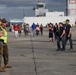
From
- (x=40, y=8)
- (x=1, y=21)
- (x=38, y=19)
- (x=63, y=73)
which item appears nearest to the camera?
(x=63, y=73)

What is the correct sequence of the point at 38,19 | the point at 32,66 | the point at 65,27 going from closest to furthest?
the point at 32,66, the point at 65,27, the point at 38,19

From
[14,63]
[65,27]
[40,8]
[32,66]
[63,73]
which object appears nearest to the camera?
[63,73]

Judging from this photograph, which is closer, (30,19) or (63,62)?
(63,62)

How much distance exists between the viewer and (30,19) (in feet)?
384

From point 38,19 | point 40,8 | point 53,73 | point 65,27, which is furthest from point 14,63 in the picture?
point 40,8

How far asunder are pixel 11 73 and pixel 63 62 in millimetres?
3476

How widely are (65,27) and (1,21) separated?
9138mm

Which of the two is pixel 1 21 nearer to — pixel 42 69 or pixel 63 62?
pixel 42 69

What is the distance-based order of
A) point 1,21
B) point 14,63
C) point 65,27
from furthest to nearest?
point 65,27
point 14,63
point 1,21

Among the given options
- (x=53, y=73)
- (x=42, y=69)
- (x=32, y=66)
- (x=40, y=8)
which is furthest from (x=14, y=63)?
(x=40, y=8)

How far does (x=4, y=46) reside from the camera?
1284 cm

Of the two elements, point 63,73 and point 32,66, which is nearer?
point 63,73

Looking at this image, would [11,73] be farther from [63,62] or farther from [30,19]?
[30,19]

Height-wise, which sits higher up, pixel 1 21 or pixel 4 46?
pixel 1 21
